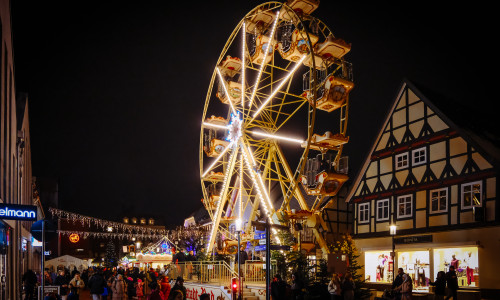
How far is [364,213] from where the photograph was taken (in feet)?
98.0

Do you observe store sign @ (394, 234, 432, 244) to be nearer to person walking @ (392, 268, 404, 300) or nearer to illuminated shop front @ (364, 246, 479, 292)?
illuminated shop front @ (364, 246, 479, 292)

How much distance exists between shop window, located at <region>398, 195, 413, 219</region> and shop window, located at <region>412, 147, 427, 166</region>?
1861 millimetres

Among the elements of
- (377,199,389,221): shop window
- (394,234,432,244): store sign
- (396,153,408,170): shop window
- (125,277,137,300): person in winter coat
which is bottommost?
(125,277,137,300): person in winter coat

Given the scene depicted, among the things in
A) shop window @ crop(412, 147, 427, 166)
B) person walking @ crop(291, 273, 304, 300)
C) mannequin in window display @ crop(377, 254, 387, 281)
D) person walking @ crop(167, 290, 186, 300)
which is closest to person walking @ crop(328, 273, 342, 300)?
person walking @ crop(291, 273, 304, 300)

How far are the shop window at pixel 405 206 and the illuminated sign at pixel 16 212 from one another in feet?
66.8

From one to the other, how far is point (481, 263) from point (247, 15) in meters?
15.7

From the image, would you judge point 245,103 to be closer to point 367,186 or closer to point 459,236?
point 367,186

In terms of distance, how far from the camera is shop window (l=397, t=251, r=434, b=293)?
2519cm

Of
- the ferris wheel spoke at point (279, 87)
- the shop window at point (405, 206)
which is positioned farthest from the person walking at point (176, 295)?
the shop window at point (405, 206)

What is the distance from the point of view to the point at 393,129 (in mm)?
28016

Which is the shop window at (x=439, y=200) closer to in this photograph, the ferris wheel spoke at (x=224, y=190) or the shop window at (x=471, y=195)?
the shop window at (x=471, y=195)

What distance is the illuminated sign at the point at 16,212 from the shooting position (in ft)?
34.4

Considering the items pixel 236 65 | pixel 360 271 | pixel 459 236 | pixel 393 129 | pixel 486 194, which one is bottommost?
pixel 360 271

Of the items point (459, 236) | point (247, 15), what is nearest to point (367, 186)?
point (459, 236)
